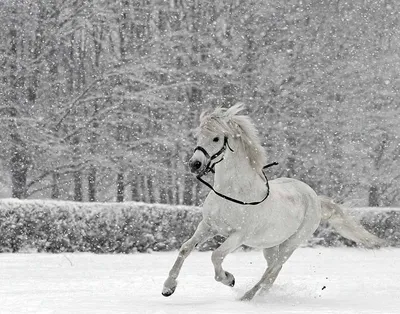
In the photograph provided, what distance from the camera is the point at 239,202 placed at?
834 centimetres

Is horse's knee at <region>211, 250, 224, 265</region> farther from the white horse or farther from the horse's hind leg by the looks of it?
the horse's hind leg

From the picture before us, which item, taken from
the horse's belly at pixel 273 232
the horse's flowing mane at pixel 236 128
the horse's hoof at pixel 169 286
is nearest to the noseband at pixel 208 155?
the horse's flowing mane at pixel 236 128

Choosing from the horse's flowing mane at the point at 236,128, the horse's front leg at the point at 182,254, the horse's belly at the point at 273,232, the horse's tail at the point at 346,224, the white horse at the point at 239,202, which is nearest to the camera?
the horse's front leg at the point at 182,254

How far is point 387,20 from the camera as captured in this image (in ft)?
95.0

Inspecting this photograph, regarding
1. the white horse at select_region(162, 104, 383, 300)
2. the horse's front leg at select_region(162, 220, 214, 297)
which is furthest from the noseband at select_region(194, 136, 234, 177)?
the horse's front leg at select_region(162, 220, 214, 297)

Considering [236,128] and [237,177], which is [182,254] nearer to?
[237,177]

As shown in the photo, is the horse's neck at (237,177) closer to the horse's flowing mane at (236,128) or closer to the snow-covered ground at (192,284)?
the horse's flowing mane at (236,128)

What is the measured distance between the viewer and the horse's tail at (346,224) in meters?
10.5

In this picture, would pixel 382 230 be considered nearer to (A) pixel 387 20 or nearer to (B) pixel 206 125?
(A) pixel 387 20

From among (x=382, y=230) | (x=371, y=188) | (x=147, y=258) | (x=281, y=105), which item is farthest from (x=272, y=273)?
(x=371, y=188)

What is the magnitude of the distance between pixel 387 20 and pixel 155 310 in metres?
23.5

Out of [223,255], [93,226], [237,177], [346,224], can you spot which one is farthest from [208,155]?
[93,226]

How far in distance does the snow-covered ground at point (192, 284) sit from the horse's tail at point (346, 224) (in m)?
0.41

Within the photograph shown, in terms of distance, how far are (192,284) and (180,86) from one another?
14427 mm
